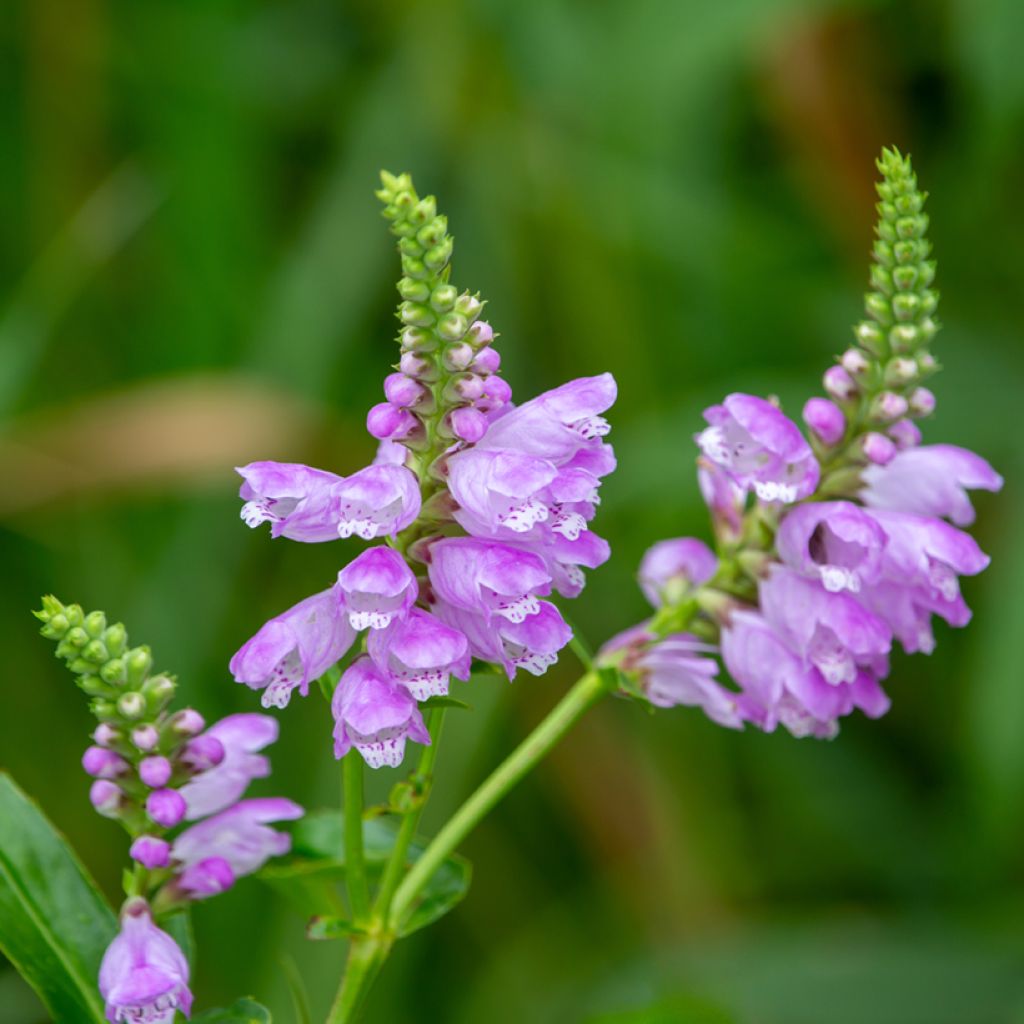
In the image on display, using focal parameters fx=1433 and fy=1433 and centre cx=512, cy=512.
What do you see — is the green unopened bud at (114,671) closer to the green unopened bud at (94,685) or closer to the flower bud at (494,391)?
the green unopened bud at (94,685)

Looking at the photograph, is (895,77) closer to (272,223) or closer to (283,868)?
(272,223)

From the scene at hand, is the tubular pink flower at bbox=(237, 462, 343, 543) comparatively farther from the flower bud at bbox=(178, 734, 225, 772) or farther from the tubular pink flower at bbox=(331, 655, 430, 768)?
the flower bud at bbox=(178, 734, 225, 772)

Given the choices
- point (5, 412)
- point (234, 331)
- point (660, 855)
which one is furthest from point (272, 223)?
point (660, 855)

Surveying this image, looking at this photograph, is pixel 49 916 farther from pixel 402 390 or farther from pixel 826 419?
pixel 826 419

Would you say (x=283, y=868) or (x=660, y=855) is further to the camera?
(x=660, y=855)

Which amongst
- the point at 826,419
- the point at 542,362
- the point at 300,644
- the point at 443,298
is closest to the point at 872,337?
the point at 826,419

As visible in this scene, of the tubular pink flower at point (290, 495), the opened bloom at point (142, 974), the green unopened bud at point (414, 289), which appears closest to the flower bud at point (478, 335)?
the green unopened bud at point (414, 289)

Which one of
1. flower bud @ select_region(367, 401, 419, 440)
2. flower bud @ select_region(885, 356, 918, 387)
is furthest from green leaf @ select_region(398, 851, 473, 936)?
flower bud @ select_region(885, 356, 918, 387)
